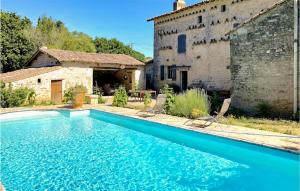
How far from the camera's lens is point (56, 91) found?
62.7ft

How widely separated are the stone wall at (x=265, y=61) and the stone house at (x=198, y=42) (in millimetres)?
5414

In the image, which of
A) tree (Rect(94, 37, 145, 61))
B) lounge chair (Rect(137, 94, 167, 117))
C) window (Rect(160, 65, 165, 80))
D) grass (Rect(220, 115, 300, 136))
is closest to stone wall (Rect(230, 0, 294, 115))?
grass (Rect(220, 115, 300, 136))

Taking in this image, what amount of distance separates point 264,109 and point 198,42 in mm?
10100

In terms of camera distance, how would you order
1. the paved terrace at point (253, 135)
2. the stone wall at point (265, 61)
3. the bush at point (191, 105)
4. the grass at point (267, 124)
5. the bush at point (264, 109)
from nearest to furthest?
the paved terrace at point (253, 135), the grass at point (267, 124), the stone wall at point (265, 61), the bush at point (264, 109), the bush at point (191, 105)

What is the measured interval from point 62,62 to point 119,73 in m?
7.83

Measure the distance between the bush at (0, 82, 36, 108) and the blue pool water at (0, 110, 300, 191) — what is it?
18.4 feet

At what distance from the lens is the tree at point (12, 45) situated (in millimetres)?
26469

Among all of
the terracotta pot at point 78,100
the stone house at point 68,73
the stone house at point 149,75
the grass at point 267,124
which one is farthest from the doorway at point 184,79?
the grass at point 267,124

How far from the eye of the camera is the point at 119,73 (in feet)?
88.0

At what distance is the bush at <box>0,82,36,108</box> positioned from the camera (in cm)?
1598

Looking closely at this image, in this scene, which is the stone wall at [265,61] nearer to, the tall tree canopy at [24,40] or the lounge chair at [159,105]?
the lounge chair at [159,105]

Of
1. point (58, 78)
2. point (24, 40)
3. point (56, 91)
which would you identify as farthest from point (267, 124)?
point (24, 40)

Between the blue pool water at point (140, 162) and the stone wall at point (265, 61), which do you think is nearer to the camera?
the blue pool water at point (140, 162)

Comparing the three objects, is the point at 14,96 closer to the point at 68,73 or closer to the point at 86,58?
the point at 68,73
